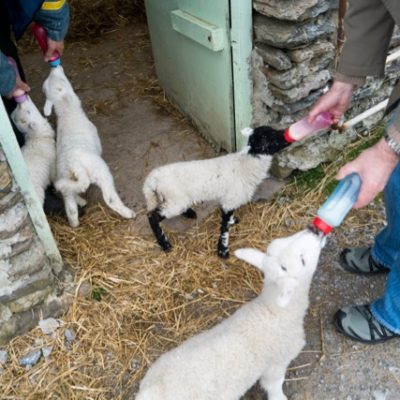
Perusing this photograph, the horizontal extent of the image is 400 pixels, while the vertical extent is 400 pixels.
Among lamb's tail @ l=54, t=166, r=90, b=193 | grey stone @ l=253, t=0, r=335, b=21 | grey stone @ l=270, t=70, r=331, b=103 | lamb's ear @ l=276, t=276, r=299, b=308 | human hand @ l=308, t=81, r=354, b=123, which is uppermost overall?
grey stone @ l=253, t=0, r=335, b=21

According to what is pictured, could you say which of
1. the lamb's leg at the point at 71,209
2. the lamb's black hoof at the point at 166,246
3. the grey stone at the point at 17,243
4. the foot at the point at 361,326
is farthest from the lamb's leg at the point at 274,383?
the lamb's leg at the point at 71,209

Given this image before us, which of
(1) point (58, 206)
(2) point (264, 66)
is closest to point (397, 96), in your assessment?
(2) point (264, 66)

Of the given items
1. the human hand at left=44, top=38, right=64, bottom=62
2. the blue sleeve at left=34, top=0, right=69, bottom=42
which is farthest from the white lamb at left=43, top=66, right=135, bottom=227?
the blue sleeve at left=34, top=0, right=69, bottom=42

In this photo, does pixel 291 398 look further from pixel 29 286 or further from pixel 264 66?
pixel 264 66

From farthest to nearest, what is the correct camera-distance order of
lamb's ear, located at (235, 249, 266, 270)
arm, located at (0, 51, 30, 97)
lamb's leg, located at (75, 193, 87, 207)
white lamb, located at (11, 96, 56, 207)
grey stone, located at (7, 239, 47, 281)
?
lamb's leg, located at (75, 193, 87, 207) → white lamb, located at (11, 96, 56, 207) → arm, located at (0, 51, 30, 97) → grey stone, located at (7, 239, 47, 281) → lamb's ear, located at (235, 249, 266, 270)

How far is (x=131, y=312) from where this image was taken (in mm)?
2793

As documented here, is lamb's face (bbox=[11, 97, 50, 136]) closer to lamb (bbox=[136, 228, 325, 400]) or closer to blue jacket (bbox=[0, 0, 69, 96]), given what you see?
blue jacket (bbox=[0, 0, 69, 96])

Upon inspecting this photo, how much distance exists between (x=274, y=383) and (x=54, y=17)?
270cm

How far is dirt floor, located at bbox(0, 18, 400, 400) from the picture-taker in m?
2.45

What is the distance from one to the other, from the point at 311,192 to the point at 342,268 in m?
0.69

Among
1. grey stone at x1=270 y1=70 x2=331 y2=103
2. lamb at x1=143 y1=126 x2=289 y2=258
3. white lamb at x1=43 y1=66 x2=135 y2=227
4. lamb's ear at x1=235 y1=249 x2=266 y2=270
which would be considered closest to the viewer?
lamb's ear at x1=235 y1=249 x2=266 y2=270

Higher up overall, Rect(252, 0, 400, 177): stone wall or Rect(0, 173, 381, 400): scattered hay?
Rect(252, 0, 400, 177): stone wall

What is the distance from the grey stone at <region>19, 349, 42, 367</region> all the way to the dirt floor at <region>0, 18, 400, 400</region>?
0.12 feet

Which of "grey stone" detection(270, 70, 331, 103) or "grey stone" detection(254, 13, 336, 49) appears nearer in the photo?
"grey stone" detection(254, 13, 336, 49)
